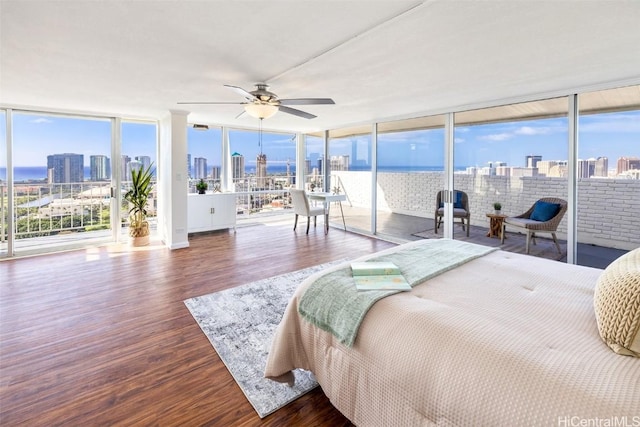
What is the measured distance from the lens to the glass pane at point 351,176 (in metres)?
6.45

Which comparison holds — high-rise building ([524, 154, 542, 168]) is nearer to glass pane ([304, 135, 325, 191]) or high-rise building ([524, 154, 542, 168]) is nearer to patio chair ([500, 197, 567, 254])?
patio chair ([500, 197, 567, 254])

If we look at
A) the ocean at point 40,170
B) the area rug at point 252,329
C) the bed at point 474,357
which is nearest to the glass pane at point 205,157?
the ocean at point 40,170

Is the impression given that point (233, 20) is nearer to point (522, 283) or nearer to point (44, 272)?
point (522, 283)

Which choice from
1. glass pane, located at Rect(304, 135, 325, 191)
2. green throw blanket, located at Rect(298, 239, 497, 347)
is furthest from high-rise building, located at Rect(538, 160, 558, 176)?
glass pane, located at Rect(304, 135, 325, 191)

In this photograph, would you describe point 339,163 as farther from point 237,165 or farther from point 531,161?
point 531,161

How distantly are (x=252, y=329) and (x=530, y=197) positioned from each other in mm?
3804

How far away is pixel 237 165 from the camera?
7043 millimetres

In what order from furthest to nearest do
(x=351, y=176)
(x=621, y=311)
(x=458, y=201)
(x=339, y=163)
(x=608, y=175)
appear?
(x=339, y=163), (x=351, y=176), (x=458, y=201), (x=608, y=175), (x=621, y=311)

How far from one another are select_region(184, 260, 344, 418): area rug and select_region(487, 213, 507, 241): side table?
110 inches

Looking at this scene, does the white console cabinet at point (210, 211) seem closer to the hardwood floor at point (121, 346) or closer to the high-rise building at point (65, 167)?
the hardwood floor at point (121, 346)

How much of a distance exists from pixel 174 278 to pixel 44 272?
1751 mm

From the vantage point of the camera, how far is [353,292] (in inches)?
64.4

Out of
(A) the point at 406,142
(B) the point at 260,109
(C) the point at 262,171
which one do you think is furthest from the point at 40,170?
(A) the point at 406,142

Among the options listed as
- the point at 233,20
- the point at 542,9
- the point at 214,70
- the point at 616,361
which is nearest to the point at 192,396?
→ the point at 616,361
